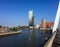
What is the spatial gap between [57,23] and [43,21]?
10715cm

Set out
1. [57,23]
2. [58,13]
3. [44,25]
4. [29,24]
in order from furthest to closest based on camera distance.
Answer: [29,24], [44,25], [57,23], [58,13]

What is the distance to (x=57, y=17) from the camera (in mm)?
63156

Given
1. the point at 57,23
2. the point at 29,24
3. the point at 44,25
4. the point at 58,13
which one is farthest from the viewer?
the point at 29,24

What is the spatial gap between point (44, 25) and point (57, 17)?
108 meters

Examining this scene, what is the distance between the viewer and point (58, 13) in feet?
197

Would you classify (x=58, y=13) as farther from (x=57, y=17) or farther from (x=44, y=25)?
(x=44, y=25)

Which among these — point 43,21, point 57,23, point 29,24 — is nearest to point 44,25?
point 43,21

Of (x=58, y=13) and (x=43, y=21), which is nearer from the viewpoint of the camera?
(x=58, y=13)

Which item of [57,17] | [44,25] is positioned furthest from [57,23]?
[44,25]

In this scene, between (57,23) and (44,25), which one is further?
(44,25)

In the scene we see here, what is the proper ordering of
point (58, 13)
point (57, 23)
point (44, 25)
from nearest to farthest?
point (58, 13)
point (57, 23)
point (44, 25)

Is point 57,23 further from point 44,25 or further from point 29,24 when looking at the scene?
point 29,24

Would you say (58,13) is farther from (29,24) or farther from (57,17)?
(29,24)

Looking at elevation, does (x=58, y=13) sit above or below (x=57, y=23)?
above
